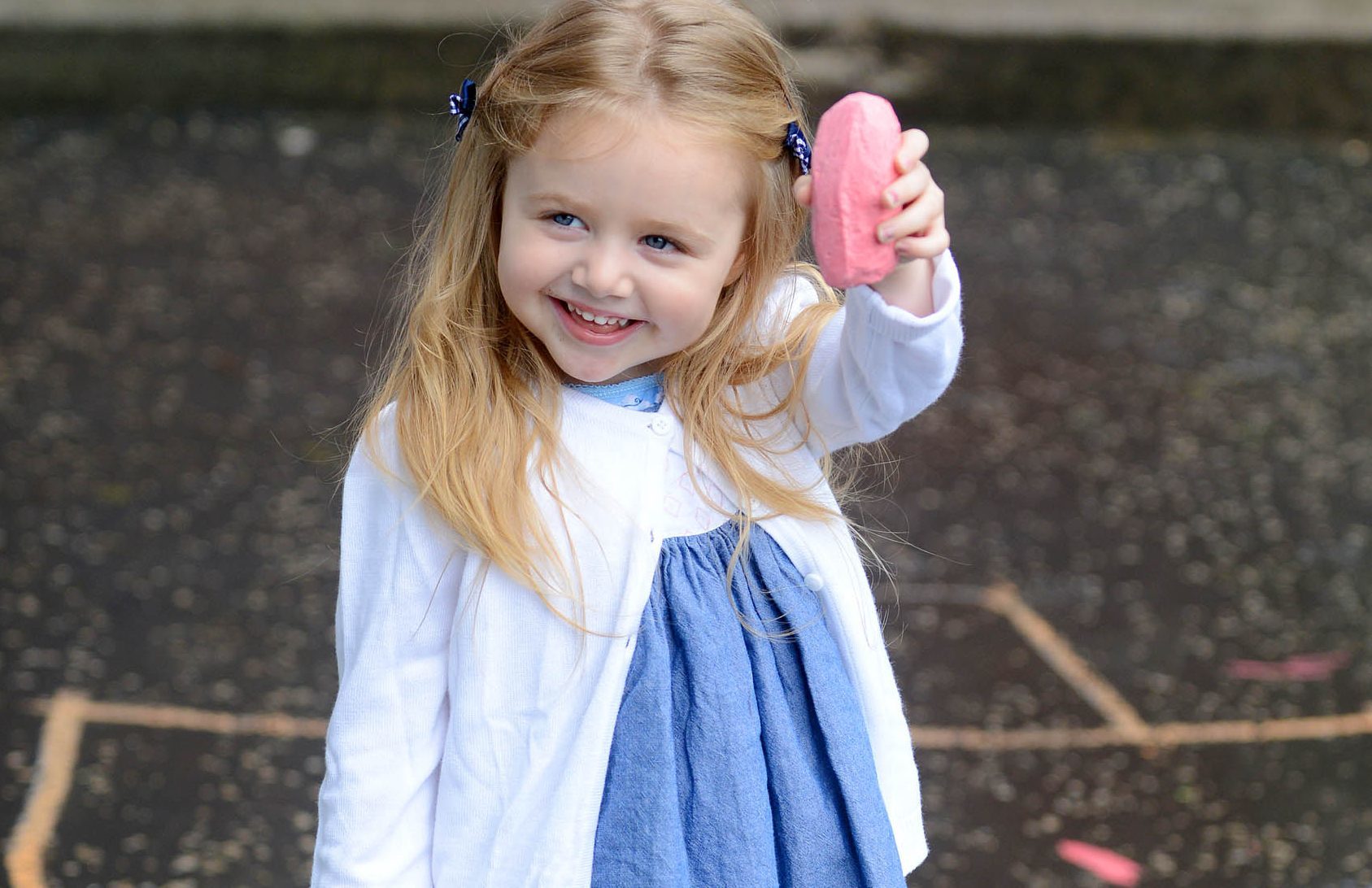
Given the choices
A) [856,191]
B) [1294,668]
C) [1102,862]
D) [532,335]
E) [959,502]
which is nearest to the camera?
[856,191]

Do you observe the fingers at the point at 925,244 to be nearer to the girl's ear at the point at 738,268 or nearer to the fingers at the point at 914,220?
the fingers at the point at 914,220

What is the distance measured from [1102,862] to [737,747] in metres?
1.43

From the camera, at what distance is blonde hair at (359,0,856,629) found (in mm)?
1592

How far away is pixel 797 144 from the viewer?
167cm

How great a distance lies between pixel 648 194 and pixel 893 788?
0.72m

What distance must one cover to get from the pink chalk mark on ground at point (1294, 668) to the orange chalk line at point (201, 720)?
6.10ft

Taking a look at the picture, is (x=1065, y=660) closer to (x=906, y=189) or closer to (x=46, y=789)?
(x=46, y=789)

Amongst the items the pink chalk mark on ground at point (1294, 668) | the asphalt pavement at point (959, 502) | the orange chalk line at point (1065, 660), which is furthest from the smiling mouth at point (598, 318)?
the pink chalk mark on ground at point (1294, 668)

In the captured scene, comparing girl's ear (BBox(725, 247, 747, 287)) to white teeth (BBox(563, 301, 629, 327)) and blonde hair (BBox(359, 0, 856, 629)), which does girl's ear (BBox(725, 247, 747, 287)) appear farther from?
white teeth (BBox(563, 301, 629, 327))

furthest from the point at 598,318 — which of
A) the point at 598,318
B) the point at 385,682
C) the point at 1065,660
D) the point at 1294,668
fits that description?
the point at 1294,668

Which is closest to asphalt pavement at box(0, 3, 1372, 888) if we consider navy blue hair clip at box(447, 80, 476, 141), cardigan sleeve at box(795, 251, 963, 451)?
cardigan sleeve at box(795, 251, 963, 451)

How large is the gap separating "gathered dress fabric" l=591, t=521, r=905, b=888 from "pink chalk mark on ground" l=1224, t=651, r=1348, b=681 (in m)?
1.92

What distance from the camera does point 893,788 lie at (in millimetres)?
1820

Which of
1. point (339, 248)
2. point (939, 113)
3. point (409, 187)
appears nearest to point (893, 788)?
point (339, 248)
